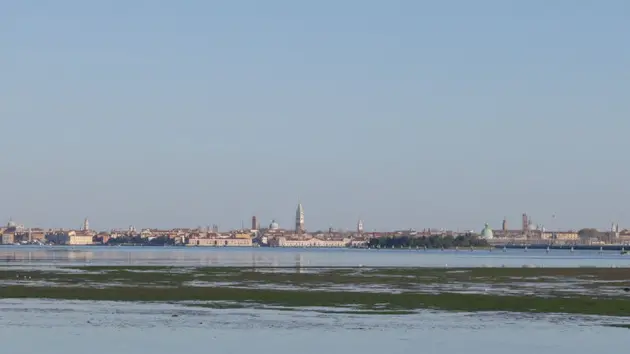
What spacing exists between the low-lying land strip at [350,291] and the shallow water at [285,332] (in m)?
3.72

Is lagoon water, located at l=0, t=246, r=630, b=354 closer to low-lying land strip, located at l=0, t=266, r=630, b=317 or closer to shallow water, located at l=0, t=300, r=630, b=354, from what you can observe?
shallow water, located at l=0, t=300, r=630, b=354

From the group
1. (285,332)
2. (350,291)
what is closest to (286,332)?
(285,332)

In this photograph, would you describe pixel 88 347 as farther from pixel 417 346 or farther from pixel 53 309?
pixel 53 309

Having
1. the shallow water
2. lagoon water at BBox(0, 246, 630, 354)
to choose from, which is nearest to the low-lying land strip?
lagoon water at BBox(0, 246, 630, 354)

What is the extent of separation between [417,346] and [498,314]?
30.3 feet

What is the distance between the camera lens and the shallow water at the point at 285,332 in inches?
1070

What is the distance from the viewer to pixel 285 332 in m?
30.4

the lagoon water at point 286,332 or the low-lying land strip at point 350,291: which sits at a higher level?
the low-lying land strip at point 350,291

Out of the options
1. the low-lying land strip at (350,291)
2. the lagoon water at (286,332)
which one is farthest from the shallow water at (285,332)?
the low-lying land strip at (350,291)

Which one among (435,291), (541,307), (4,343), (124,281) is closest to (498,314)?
(541,307)

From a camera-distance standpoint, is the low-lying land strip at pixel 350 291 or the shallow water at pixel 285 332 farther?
the low-lying land strip at pixel 350 291

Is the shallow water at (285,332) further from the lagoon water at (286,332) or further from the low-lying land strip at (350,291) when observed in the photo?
the low-lying land strip at (350,291)

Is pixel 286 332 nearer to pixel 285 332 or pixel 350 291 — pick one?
pixel 285 332

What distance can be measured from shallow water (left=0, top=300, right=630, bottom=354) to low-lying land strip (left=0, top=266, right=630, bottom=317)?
12.2 feet
